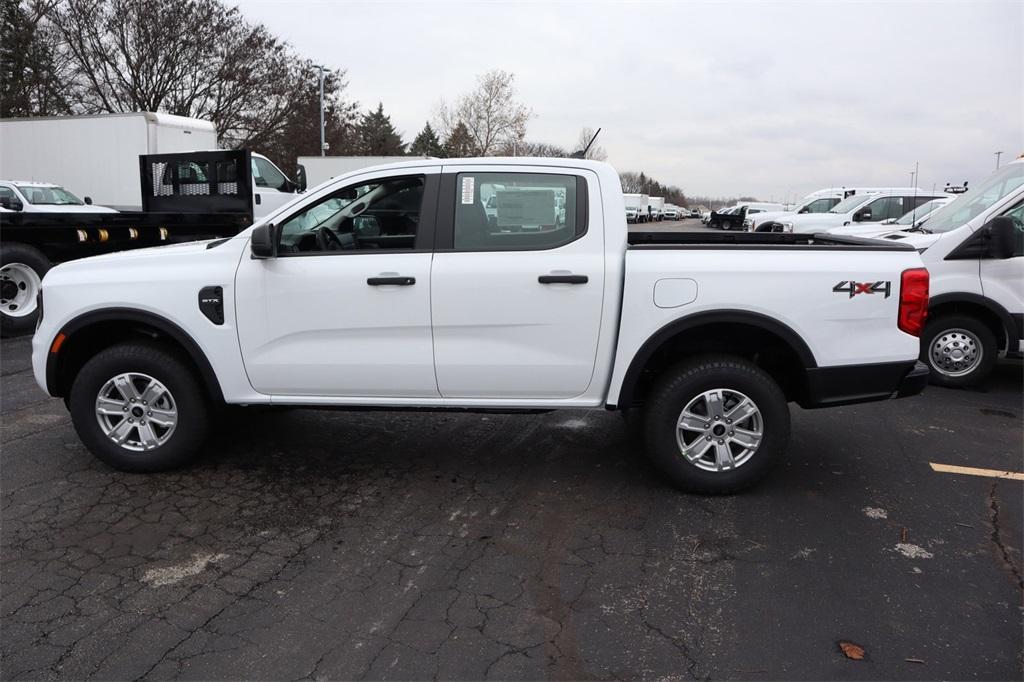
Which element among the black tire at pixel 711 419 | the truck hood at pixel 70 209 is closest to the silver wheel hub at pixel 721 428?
the black tire at pixel 711 419

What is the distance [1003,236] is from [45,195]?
15476 millimetres

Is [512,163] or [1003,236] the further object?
[1003,236]

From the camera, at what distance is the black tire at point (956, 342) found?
7.06m

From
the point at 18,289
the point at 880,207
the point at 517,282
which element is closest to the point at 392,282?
the point at 517,282

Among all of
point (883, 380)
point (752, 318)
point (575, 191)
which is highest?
point (575, 191)

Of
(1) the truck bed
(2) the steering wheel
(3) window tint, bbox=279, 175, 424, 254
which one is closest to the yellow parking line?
(1) the truck bed

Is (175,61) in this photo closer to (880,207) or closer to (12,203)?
(12,203)

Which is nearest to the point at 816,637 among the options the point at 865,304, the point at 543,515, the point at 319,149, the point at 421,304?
the point at 543,515

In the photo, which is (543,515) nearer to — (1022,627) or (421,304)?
(421,304)

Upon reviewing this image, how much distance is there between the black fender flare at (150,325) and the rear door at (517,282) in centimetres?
137

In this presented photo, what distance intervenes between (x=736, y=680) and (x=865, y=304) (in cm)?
236

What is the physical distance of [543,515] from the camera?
4266 millimetres

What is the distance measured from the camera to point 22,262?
8.81 m

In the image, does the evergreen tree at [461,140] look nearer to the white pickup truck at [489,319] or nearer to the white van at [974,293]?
the white van at [974,293]
